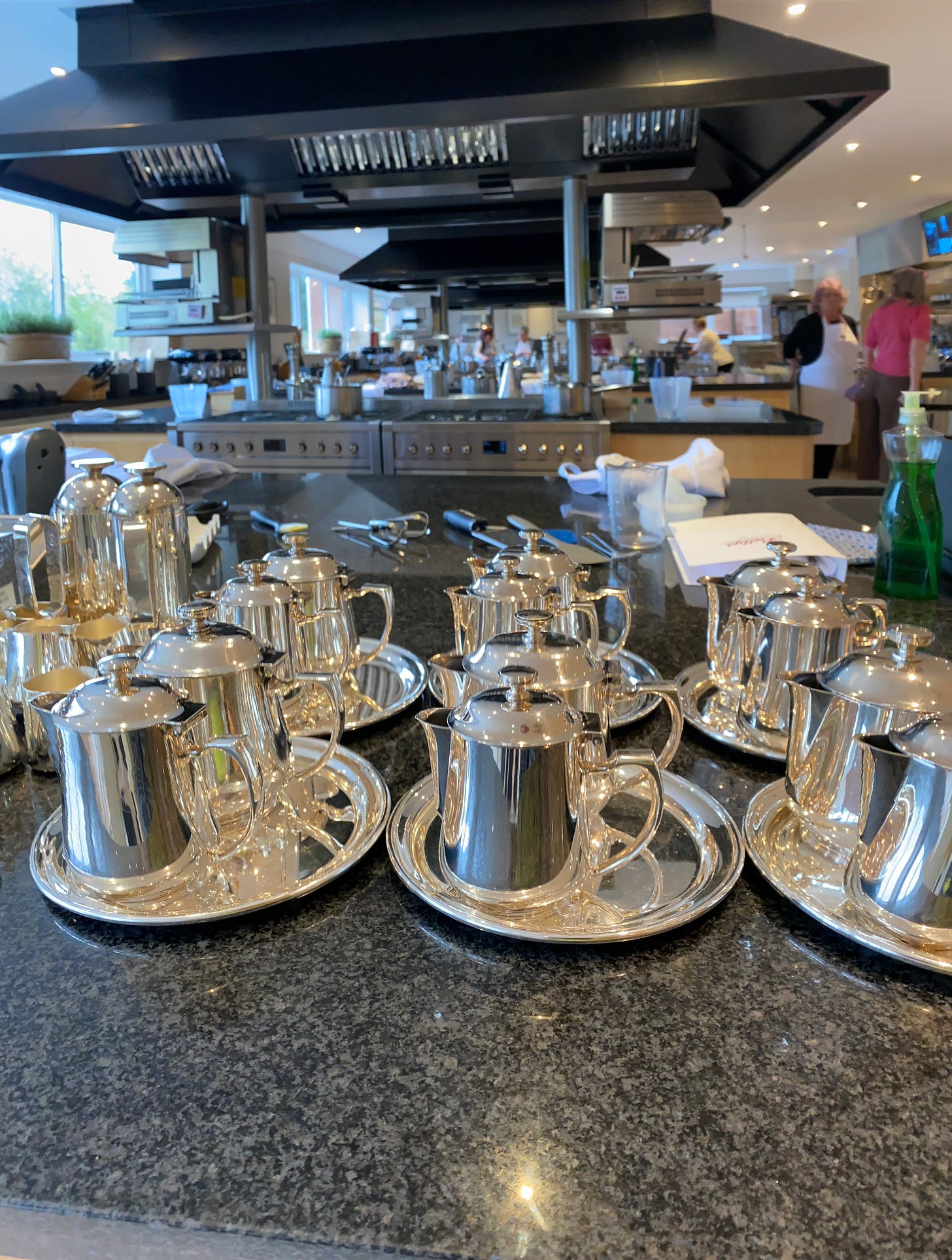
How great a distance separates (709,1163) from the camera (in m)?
0.35

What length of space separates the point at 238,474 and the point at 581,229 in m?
1.73

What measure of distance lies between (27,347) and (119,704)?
4.63m

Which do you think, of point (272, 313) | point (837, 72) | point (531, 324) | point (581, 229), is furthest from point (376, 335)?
point (837, 72)

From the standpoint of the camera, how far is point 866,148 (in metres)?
6.02

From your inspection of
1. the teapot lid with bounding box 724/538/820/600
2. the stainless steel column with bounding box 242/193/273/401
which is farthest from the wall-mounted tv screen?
the teapot lid with bounding box 724/538/820/600

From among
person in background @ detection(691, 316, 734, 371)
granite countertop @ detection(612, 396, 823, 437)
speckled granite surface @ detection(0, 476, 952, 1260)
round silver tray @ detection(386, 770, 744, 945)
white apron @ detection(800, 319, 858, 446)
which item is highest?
person in background @ detection(691, 316, 734, 371)

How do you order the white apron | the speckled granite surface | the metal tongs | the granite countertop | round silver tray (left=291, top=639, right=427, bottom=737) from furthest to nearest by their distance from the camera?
the white apron → the granite countertop → the metal tongs → round silver tray (left=291, top=639, right=427, bottom=737) → the speckled granite surface

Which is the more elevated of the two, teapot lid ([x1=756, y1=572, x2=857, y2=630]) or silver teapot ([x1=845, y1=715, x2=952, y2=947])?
teapot lid ([x1=756, y1=572, x2=857, y2=630])

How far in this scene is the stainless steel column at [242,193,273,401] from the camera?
3443 millimetres

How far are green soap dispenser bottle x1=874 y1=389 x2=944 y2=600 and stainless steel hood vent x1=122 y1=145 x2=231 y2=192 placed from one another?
2855mm

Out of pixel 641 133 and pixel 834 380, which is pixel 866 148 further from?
pixel 641 133

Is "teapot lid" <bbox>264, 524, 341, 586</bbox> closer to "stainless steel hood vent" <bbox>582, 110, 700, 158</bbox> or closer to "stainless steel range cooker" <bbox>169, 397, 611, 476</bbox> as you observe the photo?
"stainless steel range cooker" <bbox>169, 397, 611, 476</bbox>

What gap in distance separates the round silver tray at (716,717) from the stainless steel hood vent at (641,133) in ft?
8.46

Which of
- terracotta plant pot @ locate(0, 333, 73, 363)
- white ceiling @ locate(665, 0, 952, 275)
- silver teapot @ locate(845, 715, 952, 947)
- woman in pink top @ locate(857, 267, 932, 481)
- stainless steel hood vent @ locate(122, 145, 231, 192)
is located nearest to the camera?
silver teapot @ locate(845, 715, 952, 947)
